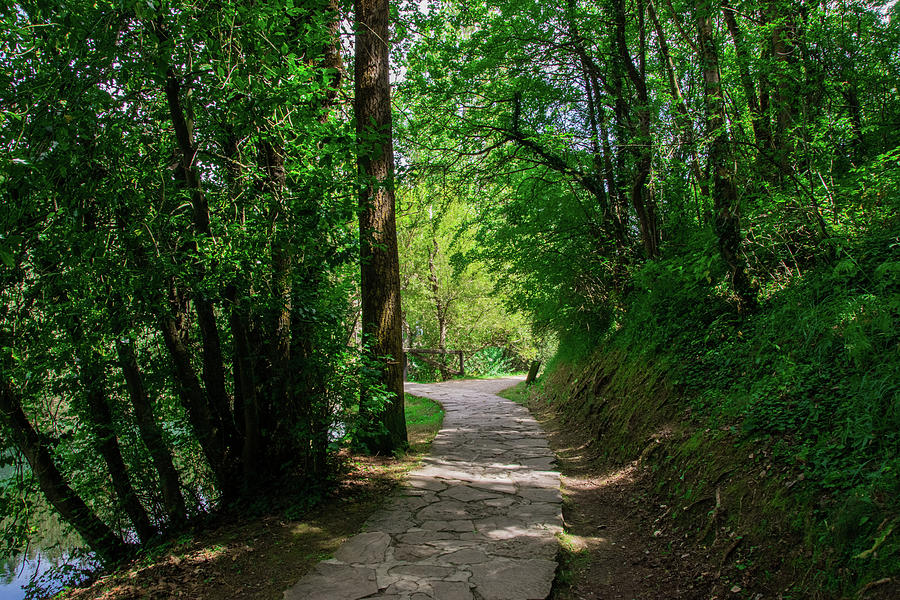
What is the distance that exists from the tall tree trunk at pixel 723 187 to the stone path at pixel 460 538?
256cm

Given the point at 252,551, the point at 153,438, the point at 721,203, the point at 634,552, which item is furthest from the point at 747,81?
the point at 153,438

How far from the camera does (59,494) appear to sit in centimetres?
418

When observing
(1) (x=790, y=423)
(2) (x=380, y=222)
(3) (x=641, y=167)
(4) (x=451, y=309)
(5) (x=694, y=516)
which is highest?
(3) (x=641, y=167)

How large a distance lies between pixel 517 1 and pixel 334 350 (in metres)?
5.32

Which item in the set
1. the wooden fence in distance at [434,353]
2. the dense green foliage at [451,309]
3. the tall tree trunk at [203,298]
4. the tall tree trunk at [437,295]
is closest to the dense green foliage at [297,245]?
the tall tree trunk at [203,298]

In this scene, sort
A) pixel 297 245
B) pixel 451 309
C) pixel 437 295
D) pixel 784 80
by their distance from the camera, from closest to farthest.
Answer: pixel 297 245 < pixel 784 80 < pixel 437 295 < pixel 451 309

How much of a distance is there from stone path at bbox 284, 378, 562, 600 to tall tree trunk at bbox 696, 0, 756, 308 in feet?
8.41

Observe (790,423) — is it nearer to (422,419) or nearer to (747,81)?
(747,81)

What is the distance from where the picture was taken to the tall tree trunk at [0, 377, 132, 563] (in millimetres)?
3768

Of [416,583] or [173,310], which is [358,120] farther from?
[416,583]

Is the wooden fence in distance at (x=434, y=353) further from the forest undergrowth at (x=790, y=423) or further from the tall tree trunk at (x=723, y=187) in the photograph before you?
the tall tree trunk at (x=723, y=187)

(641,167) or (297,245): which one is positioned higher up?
(641,167)

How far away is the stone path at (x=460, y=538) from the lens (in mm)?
2992

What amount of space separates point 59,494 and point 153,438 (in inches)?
40.1
